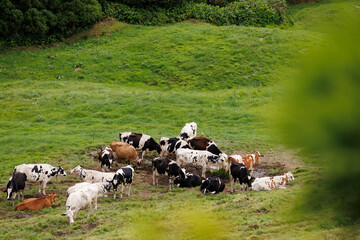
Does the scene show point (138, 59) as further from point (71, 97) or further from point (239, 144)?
point (239, 144)

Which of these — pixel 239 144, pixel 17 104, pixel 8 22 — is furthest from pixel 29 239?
pixel 8 22

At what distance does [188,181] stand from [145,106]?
1093 cm

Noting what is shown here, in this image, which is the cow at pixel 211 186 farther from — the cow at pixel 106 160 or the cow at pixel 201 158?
the cow at pixel 106 160

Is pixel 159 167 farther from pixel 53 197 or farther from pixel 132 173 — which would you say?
pixel 53 197

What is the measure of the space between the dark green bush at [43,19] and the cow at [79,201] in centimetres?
2651

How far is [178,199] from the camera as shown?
1241 centimetres

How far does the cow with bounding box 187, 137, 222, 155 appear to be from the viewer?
53.5 feet

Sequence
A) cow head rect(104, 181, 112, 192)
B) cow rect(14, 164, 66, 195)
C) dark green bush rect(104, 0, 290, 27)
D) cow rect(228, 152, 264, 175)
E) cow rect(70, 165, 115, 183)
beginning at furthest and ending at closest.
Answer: dark green bush rect(104, 0, 290, 27) → cow rect(228, 152, 264, 175) → cow rect(70, 165, 115, 183) → cow rect(14, 164, 66, 195) → cow head rect(104, 181, 112, 192)

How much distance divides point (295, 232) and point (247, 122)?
50.8 feet

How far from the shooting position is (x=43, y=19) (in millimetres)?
34094

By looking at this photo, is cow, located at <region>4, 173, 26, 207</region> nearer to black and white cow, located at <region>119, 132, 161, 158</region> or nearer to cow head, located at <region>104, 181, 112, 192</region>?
cow head, located at <region>104, 181, 112, 192</region>

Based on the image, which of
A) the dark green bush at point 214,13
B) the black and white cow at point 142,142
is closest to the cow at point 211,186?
the black and white cow at point 142,142

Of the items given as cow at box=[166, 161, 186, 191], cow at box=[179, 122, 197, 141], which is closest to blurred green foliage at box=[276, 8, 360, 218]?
cow at box=[166, 161, 186, 191]

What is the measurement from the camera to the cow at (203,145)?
1630 centimetres
